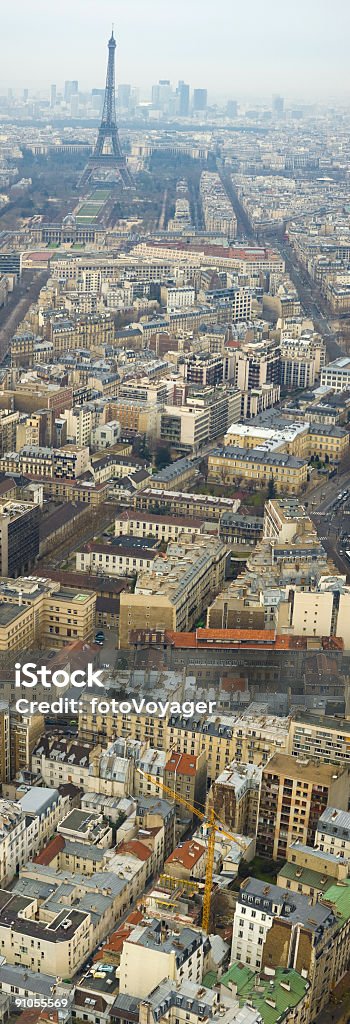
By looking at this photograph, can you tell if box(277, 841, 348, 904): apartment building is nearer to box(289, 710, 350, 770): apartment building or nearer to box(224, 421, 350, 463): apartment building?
box(289, 710, 350, 770): apartment building

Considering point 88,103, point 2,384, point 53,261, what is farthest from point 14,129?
point 2,384

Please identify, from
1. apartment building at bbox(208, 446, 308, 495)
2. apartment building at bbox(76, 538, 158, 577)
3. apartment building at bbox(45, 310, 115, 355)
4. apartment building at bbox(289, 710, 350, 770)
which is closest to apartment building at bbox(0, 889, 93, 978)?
apartment building at bbox(289, 710, 350, 770)

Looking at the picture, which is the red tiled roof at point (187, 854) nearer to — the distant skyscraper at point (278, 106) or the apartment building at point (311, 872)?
the apartment building at point (311, 872)

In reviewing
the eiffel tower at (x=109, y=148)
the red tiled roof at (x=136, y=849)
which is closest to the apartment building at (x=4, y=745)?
the red tiled roof at (x=136, y=849)

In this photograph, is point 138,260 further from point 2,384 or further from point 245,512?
point 245,512

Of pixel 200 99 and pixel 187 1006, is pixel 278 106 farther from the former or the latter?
pixel 187 1006
